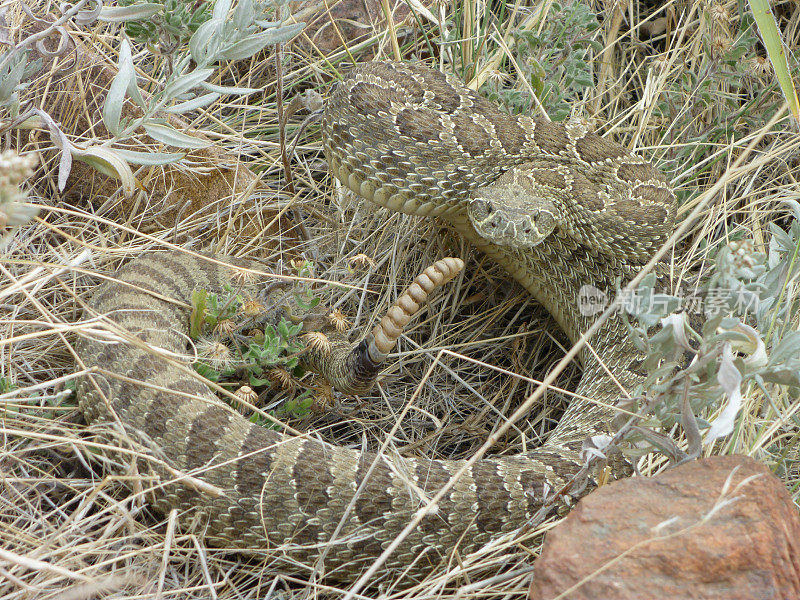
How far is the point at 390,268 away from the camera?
14.4ft

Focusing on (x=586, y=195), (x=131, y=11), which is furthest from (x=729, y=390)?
(x=131, y=11)

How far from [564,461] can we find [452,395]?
0.89m

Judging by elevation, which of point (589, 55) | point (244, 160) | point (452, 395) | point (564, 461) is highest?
point (589, 55)

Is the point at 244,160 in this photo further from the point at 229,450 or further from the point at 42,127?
the point at 229,450

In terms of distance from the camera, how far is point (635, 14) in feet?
17.0

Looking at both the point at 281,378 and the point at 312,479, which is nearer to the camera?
the point at 312,479

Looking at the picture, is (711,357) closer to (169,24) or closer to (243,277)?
(243,277)

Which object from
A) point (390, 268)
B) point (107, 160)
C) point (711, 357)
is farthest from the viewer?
point (390, 268)

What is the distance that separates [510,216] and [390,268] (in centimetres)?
96

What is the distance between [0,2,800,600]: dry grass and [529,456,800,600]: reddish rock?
59 cm

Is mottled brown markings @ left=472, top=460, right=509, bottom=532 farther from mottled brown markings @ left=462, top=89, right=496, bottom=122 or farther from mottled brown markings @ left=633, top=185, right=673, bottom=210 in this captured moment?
mottled brown markings @ left=462, top=89, right=496, bottom=122

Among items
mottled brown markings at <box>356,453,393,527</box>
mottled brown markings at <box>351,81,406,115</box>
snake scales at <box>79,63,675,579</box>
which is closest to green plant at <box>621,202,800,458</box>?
snake scales at <box>79,63,675,579</box>

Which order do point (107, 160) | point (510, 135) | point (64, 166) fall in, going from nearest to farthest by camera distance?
point (64, 166)
point (107, 160)
point (510, 135)

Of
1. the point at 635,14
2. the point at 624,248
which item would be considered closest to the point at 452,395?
the point at 624,248
